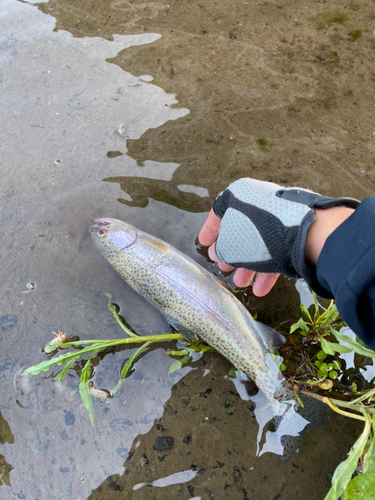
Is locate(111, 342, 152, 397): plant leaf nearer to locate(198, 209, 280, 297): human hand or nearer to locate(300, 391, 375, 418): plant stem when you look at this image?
locate(198, 209, 280, 297): human hand

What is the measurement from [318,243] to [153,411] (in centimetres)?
205

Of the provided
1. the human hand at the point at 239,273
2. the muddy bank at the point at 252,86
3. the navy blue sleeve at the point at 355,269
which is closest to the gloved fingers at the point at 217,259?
the human hand at the point at 239,273

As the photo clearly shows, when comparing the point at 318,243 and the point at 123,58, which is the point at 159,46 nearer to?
the point at 123,58

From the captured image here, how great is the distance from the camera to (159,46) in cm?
389

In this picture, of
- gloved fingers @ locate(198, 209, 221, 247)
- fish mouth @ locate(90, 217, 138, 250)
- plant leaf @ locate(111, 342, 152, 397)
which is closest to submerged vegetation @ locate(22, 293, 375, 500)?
plant leaf @ locate(111, 342, 152, 397)

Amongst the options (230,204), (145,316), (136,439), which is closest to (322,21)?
(230,204)

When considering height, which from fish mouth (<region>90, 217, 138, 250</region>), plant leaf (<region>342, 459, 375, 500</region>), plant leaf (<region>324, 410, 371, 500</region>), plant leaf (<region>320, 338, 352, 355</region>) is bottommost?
plant leaf (<region>324, 410, 371, 500</region>)

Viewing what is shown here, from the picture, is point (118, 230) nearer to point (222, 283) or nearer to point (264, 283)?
point (222, 283)

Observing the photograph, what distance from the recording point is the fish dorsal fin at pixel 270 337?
289 cm

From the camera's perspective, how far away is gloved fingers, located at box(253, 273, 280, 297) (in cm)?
289

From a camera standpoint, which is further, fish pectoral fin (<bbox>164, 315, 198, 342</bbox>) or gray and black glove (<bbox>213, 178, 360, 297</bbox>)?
fish pectoral fin (<bbox>164, 315, 198, 342</bbox>)

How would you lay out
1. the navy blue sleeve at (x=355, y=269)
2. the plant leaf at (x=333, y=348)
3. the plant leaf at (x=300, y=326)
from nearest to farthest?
the navy blue sleeve at (x=355, y=269) → the plant leaf at (x=333, y=348) → the plant leaf at (x=300, y=326)

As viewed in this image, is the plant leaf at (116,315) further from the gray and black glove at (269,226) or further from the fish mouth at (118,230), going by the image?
the gray and black glove at (269,226)

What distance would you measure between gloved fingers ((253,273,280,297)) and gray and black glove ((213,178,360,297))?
0.39m
